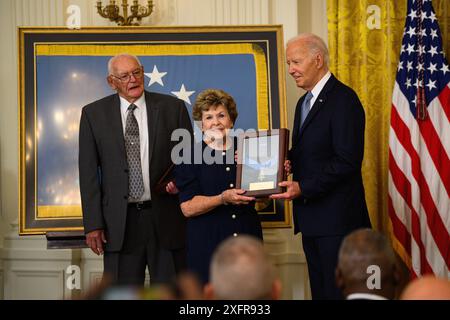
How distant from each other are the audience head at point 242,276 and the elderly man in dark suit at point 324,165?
2.30 m

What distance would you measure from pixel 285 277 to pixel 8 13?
2.97m

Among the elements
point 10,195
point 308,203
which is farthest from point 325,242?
point 10,195

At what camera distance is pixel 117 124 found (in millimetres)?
5031

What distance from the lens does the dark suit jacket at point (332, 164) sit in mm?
4543

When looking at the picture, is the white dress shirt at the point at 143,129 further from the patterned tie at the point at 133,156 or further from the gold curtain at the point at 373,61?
the gold curtain at the point at 373,61

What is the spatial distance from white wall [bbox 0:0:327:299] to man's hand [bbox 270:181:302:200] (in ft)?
6.00

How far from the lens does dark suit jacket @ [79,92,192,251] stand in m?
4.94

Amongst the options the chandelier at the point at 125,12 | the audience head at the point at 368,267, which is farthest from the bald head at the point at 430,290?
the chandelier at the point at 125,12

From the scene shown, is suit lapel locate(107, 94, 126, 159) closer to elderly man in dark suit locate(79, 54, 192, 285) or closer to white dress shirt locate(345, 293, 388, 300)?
elderly man in dark suit locate(79, 54, 192, 285)

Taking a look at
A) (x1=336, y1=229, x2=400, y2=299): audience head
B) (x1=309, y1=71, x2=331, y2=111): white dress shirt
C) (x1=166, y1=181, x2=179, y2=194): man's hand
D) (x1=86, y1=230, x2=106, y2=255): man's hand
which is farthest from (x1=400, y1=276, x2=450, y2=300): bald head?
(x1=86, y1=230, x2=106, y2=255): man's hand

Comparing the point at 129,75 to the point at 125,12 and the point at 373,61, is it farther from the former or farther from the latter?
the point at 373,61

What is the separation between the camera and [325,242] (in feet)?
15.2
